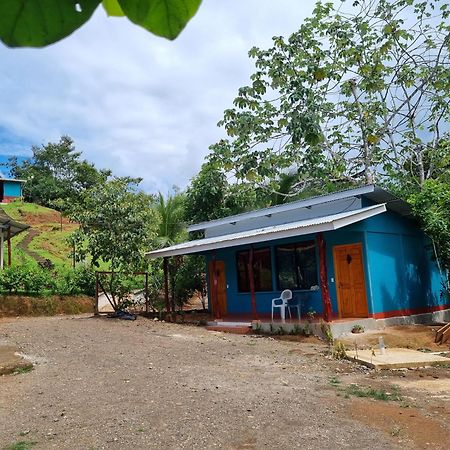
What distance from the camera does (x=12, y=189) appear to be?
38312 millimetres

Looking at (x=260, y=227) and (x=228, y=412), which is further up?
(x=260, y=227)

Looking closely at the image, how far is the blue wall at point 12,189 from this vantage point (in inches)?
1491

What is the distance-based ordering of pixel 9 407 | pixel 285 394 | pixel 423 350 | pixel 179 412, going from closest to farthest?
pixel 179 412, pixel 9 407, pixel 285 394, pixel 423 350

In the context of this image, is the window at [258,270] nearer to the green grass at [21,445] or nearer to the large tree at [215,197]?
the large tree at [215,197]

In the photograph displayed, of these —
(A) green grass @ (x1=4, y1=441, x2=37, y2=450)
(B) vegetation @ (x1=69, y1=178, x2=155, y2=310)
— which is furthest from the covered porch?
(A) green grass @ (x1=4, y1=441, x2=37, y2=450)

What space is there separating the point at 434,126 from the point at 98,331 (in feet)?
36.1

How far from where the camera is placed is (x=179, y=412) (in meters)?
5.62

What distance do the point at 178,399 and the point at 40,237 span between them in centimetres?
2641

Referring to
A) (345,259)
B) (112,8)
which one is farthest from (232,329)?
(112,8)

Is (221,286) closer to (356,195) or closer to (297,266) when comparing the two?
(297,266)

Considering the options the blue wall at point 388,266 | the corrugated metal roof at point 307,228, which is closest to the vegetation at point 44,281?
the corrugated metal roof at point 307,228

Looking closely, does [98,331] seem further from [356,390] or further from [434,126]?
[434,126]

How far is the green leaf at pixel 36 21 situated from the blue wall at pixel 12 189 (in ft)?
132

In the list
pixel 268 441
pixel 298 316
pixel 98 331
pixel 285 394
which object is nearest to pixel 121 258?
pixel 98 331
